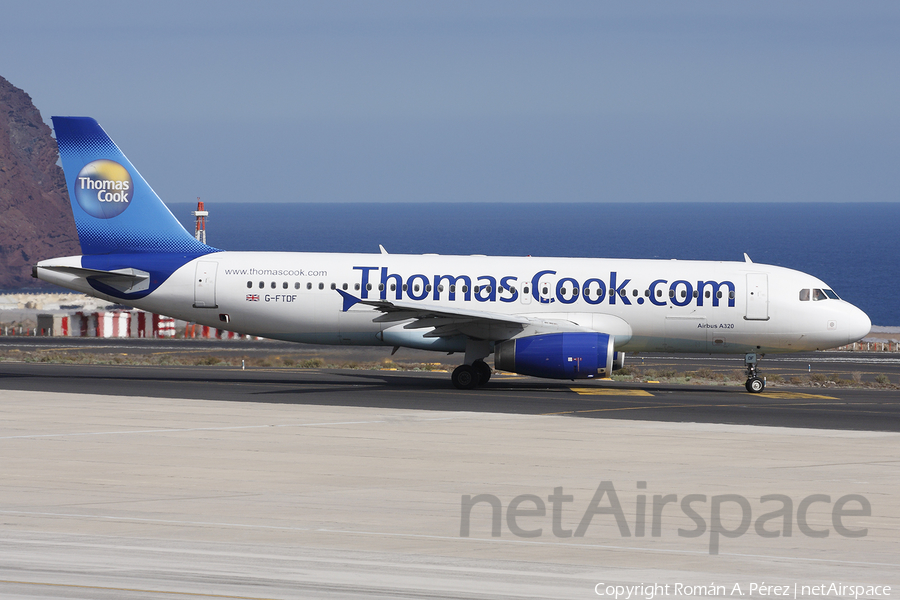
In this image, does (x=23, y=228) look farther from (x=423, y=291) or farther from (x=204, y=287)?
(x=423, y=291)

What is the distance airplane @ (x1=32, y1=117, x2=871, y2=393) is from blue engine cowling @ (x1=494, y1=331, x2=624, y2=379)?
4.12 feet

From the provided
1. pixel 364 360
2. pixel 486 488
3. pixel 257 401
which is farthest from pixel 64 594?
pixel 364 360

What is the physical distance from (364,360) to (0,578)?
32808 millimetres

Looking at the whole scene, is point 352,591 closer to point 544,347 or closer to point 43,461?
point 43,461

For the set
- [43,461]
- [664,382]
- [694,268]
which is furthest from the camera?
[664,382]

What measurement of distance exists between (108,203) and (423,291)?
1010 cm

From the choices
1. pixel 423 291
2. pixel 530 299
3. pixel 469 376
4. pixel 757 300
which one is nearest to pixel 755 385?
pixel 757 300

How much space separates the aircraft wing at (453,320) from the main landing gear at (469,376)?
1.24 metres

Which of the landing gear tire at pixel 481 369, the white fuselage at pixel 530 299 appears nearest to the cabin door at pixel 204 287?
the white fuselage at pixel 530 299

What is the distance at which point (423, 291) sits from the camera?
111 feet

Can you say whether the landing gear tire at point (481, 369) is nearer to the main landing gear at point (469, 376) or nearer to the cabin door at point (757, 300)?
the main landing gear at point (469, 376)

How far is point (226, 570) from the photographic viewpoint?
1255 cm

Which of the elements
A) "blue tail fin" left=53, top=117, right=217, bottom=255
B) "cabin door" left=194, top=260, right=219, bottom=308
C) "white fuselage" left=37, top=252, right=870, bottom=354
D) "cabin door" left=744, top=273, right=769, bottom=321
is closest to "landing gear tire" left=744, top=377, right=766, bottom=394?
"white fuselage" left=37, top=252, right=870, bottom=354

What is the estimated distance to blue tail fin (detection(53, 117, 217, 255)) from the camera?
3459cm
